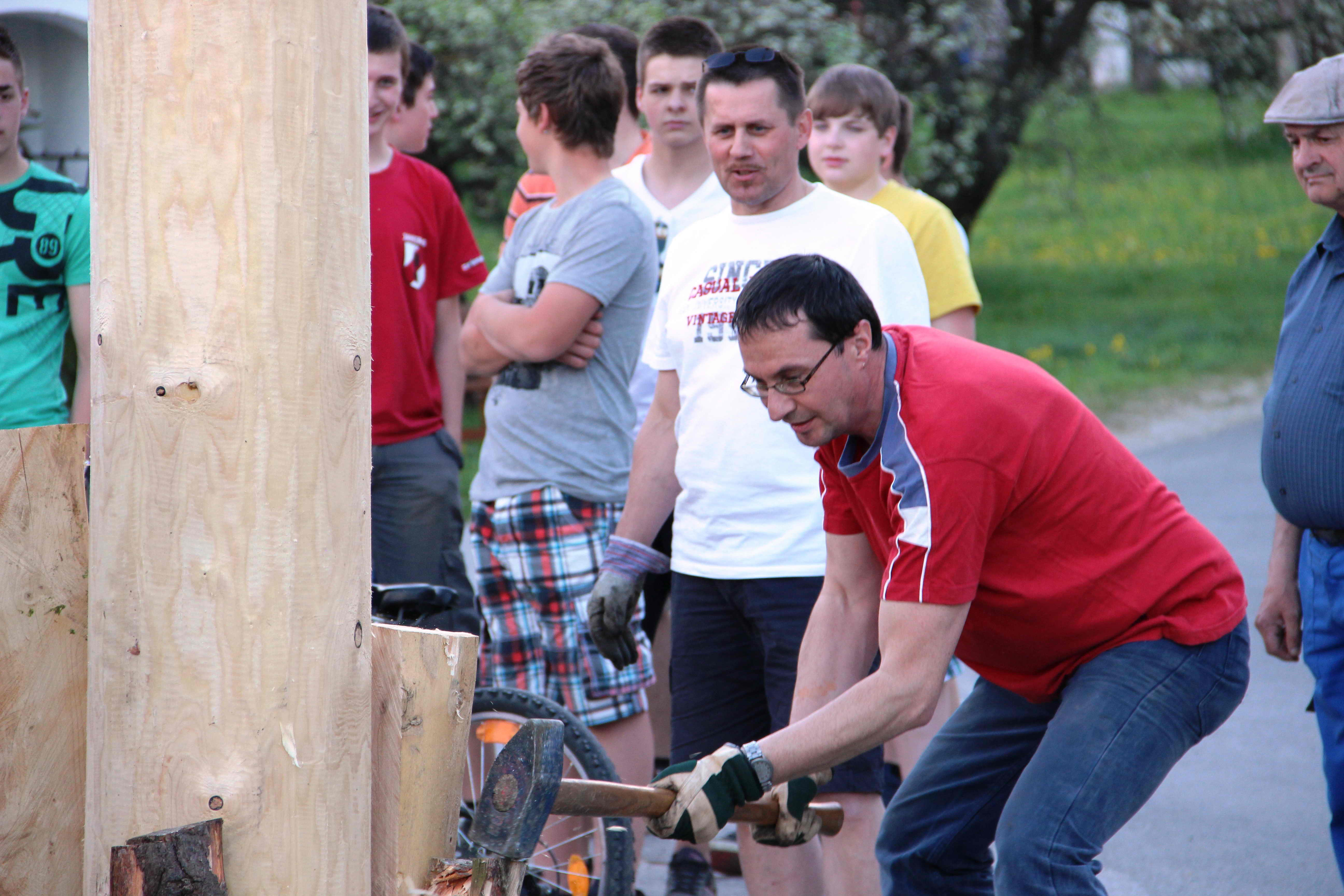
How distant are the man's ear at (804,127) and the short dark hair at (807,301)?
3.20 feet

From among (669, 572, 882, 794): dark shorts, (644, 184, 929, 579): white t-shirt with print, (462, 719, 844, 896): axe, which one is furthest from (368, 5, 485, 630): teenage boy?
(462, 719, 844, 896): axe

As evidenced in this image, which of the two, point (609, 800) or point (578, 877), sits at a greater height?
point (609, 800)

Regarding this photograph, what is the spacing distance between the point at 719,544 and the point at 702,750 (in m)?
0.52

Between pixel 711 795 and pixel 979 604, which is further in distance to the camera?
pixel 979 604

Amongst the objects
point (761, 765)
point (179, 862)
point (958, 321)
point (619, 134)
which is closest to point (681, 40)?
point (619, 134)

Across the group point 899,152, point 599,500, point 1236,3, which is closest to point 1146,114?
point 1236,3

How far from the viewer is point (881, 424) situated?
251cm

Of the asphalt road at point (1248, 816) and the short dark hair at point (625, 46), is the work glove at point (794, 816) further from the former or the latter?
the short dark hair at point (625, 46)

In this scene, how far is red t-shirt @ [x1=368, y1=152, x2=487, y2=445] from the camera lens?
394 cm

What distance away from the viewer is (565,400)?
3.69 meters

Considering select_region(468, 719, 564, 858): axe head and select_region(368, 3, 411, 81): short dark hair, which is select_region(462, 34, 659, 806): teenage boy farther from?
Result: select_region(468, 719, 564, 858): axe head

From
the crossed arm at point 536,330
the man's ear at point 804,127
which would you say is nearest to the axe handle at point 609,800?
the crossed arm at point 536,330

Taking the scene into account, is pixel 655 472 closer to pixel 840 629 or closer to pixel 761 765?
pixel 840 629

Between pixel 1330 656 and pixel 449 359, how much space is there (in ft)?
8.42
